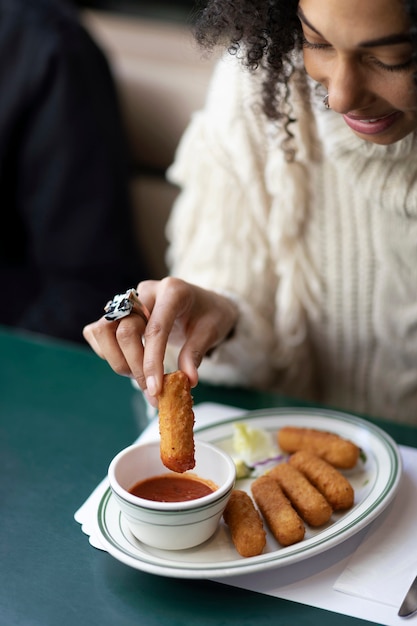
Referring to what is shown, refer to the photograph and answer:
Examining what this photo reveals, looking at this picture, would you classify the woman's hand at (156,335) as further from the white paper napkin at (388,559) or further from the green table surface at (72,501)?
the white paper napkin at (388,559)

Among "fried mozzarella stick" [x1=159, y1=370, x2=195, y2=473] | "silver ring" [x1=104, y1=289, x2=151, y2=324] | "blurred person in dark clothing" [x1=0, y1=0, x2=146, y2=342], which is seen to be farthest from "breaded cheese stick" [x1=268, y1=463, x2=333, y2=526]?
"blurred person in dark clothing" [x1=0, y1=0, x2=146, y2=342]

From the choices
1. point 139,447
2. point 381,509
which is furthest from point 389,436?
point 139,447

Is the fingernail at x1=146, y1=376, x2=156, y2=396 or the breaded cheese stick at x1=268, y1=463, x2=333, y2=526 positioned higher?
the fingernail at x1=146, y1=376, x2=156, y2=396

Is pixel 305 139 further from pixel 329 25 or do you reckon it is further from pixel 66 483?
pixel 66 483

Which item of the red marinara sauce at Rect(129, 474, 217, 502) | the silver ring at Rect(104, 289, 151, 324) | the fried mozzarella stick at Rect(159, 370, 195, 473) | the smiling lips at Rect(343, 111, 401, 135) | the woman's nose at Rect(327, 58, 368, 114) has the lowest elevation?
the red marinara sauce at Rect(129, 474, 217, 502)

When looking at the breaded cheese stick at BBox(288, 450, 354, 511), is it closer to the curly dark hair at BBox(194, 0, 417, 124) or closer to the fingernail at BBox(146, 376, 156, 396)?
the fingernail at BBox(146, 376, 156, 396)

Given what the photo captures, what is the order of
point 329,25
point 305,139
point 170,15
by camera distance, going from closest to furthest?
point 329,25
point 305,139
point 170,15

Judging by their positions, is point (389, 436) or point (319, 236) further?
point (319, 236)

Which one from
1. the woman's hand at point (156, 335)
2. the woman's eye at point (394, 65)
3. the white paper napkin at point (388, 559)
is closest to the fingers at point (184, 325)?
the woman's hand at point (156, 335)

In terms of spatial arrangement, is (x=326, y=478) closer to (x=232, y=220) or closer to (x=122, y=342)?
(x=122, y=342)
